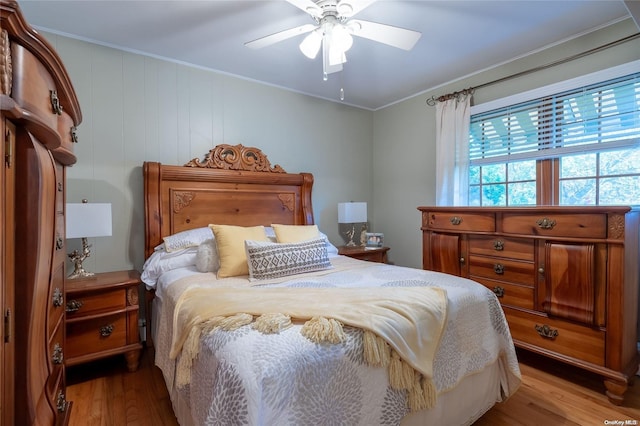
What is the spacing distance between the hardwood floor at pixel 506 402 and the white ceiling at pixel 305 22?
211 centimetres

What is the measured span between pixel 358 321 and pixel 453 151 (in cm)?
247

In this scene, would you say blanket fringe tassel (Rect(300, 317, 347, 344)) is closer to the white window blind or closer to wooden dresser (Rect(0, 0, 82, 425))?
wooden dresser (Rect(0, 0, 82, 425))

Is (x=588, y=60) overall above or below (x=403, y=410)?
above

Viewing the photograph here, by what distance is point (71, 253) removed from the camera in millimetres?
2295

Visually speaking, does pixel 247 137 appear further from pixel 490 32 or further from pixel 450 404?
pixel 450 404

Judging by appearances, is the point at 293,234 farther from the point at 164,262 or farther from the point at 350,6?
the point at 350,6

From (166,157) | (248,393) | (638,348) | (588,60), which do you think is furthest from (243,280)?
(588,60)

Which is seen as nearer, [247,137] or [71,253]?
[71,253]

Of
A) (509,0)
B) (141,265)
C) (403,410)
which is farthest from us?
(141,265)

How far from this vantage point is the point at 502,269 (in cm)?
230

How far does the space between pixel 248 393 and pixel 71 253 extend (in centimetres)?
217

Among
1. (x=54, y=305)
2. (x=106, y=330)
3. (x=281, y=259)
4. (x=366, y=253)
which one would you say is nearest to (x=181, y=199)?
(x=106, y=330)

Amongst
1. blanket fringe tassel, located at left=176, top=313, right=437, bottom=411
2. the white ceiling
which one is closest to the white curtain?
the white ceiling

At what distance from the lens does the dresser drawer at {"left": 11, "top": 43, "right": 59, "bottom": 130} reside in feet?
2.40
